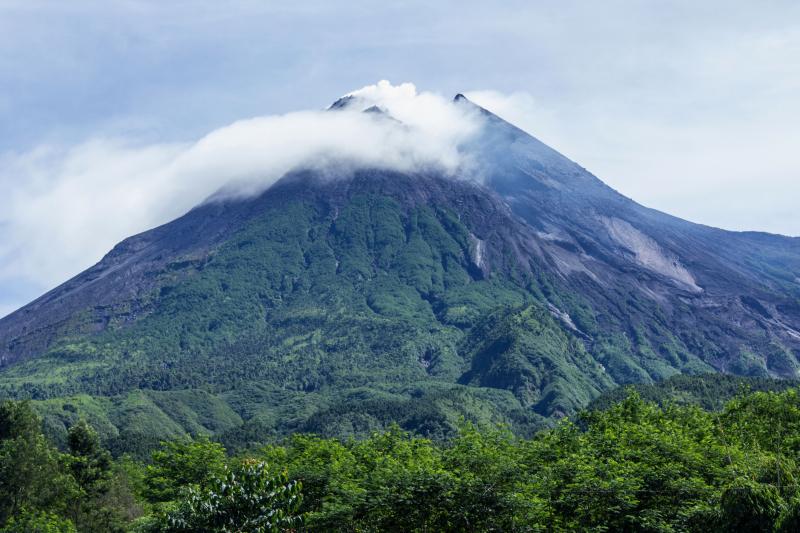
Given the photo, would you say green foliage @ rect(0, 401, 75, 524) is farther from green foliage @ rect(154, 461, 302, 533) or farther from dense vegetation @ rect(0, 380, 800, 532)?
green foliage @ rect(154, 461, 302, 533)

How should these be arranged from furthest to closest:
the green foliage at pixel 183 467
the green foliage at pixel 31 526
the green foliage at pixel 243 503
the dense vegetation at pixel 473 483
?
1. the green foliage at pixel 183 467
2. the green foliage at pixel 31 526
3. the dense vegetation at pixel 473 483
4. the green foliage at pixel 243 503

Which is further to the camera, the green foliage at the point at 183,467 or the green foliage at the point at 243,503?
the green foliage at the point at 183,467

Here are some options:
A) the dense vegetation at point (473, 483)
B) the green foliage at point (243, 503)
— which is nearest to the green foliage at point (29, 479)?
the dense vegetation at point (473, 483)

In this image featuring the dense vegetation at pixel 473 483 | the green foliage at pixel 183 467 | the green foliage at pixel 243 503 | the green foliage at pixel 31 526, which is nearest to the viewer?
the green foliage at pixel 243 503

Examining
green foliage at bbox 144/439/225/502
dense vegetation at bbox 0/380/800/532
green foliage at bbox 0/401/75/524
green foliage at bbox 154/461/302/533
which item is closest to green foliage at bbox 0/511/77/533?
dense vegetation at bbox 0/380/800/532

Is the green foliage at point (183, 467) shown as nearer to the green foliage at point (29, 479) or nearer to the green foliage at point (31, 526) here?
the green foliage at point (31, 526)

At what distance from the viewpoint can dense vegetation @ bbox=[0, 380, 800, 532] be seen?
27.3m

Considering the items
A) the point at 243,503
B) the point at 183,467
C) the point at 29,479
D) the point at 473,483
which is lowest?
the point at 473,483

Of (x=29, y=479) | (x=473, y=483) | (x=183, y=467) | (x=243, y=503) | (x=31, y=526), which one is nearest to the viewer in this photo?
(x=243, y=503)

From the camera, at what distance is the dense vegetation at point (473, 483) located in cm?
2730

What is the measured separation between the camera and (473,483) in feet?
125

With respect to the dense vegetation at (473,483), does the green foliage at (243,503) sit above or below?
above

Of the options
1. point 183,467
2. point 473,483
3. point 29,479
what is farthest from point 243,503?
point 29,479

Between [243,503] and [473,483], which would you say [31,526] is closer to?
[243,503]
